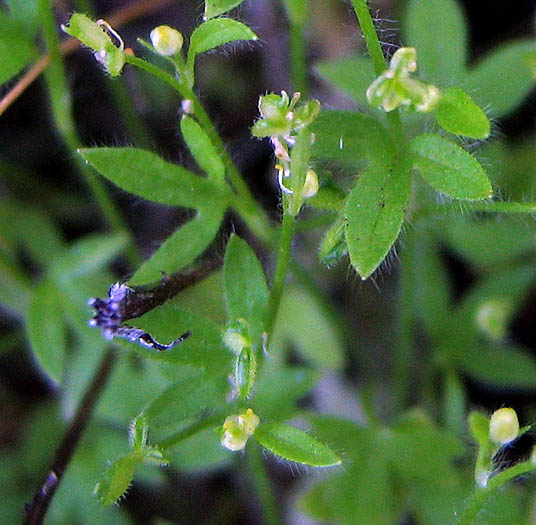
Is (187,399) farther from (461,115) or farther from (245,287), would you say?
(461,115)

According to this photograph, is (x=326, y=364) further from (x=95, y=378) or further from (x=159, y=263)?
(x=159, y=263)

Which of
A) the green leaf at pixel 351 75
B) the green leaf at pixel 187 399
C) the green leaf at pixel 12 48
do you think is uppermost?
the green leaf at pixel 12 48

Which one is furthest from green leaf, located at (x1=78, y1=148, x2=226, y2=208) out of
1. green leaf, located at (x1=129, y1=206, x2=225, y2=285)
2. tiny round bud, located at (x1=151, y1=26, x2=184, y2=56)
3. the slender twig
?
the slender twig

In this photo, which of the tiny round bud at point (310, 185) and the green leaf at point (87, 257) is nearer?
the tiny round bud at point (310, 185)

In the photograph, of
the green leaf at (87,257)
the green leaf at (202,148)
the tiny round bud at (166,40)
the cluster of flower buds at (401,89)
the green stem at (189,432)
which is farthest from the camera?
the green leaf at (87,257)

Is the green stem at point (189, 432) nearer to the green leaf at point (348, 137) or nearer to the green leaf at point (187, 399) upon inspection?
the green leaf at point (187, 399)

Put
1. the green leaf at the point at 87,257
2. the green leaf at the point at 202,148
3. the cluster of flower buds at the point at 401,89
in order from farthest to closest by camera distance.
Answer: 1. the green leaf at the point at 87,257
2. the green leaf at the point at 202,148
3. the cluster of flower buds at the point at 401,89

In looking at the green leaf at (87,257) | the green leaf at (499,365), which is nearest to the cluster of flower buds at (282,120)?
the green leaf at (87,257)

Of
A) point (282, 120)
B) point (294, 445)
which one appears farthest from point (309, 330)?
point (282, 120)
